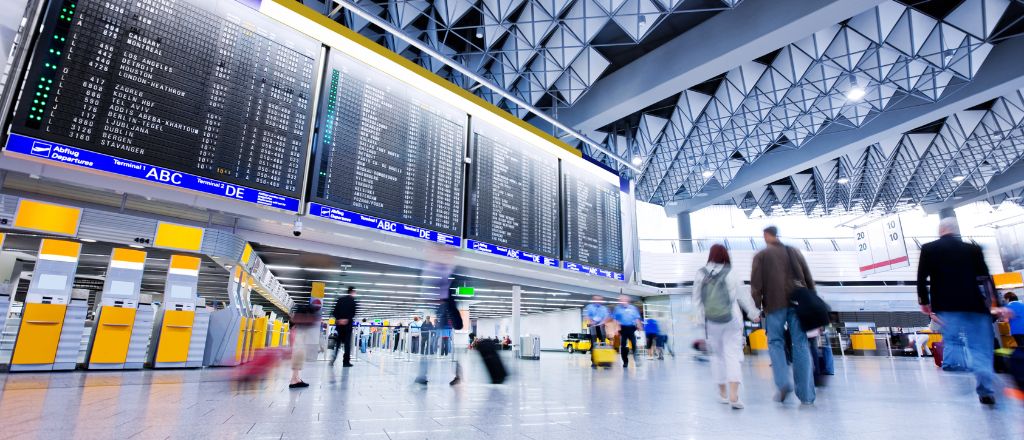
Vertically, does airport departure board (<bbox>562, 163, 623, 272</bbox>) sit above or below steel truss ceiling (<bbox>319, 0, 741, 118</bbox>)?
below

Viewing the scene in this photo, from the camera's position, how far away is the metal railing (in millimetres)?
31578

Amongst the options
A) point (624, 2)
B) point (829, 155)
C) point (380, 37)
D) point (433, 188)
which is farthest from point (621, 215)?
point (829, 155)

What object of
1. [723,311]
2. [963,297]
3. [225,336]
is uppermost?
[963,297]

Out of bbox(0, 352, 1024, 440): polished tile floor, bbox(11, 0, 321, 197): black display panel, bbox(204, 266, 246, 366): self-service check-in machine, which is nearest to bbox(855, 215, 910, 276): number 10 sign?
bbox(0, 352, 1024, 440): polished tile floor

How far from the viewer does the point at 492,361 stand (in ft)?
20.2

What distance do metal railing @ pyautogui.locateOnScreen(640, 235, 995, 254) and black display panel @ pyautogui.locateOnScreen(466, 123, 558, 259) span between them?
64.4 ft

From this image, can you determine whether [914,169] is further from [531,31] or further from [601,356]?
[531,31]

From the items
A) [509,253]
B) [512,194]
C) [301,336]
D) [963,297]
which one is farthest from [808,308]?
[512,194]

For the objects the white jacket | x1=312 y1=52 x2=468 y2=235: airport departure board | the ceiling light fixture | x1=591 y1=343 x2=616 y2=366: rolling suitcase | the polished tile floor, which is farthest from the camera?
the ceiling light fixture

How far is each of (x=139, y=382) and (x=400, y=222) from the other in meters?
4.85

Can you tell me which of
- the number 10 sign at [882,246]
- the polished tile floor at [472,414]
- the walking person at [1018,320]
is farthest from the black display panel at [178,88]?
the number 10 sign at [882,246]

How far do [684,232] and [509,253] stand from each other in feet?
77.4

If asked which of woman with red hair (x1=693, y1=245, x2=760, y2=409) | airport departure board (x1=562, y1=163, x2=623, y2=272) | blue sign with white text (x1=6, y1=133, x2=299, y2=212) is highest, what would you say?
airport departure board (x1=562, y1=163, x2=623, y2=272)

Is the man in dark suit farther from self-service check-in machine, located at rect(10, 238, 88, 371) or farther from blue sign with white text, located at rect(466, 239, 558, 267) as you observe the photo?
self-service check-in machine, located at rect(10, 238, 88, 371)
